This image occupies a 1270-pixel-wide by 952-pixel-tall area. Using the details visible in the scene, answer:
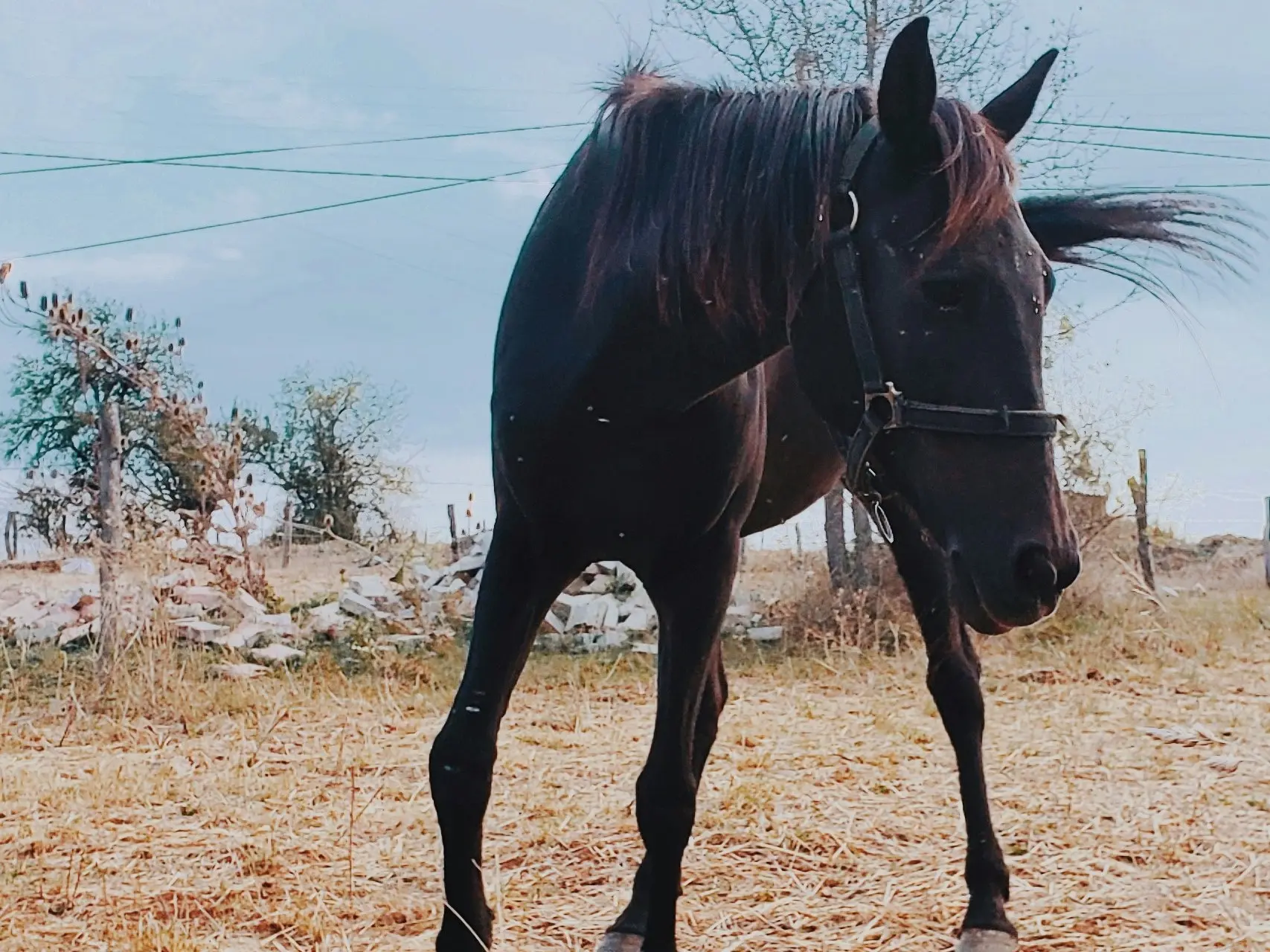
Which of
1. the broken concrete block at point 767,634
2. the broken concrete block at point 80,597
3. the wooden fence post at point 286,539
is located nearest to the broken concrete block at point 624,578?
the broken concrete block at point 767,634

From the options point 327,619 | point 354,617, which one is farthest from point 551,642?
point 327,619

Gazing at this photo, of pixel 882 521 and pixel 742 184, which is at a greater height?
pixel 742 184

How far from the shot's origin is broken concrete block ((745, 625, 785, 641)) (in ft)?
27.0

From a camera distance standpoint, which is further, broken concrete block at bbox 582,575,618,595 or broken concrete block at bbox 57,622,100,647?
broken concrete block at bbox 582,575,618,595

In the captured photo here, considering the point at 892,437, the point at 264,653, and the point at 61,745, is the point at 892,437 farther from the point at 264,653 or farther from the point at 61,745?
the point at 264,653

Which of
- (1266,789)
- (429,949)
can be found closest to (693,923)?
(429,949)

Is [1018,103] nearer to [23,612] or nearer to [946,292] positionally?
[946,292]

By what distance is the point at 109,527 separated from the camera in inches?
262

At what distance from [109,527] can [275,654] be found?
4.24 ft

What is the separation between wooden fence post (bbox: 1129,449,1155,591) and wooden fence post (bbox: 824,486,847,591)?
2.57 metres

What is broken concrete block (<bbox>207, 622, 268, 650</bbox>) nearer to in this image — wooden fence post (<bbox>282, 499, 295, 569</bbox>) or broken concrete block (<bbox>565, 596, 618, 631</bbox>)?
broken concrete block (<bbox>565, 596, 618, 631</bbox>)

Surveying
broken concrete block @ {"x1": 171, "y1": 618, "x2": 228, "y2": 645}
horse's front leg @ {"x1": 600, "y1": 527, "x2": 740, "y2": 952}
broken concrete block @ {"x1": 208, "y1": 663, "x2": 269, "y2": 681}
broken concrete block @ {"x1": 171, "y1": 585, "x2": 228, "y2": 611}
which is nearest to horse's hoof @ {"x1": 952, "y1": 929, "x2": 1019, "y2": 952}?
horse's front leg @ {"x1": 600, "y1": 527, "x2": 740, "y2": 952}

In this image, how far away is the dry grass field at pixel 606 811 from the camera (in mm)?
2746

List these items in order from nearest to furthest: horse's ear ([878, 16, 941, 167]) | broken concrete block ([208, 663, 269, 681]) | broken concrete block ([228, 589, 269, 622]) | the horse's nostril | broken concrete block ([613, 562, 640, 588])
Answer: the horse's nostril → horse's ear ([878, 16, 941, 167]) → broken concrete block ([208, 663, 269, 681]) → broken concrete block ([228, 589, 269, 622]) → broken concrete block ([613, 562, 640, 588])
